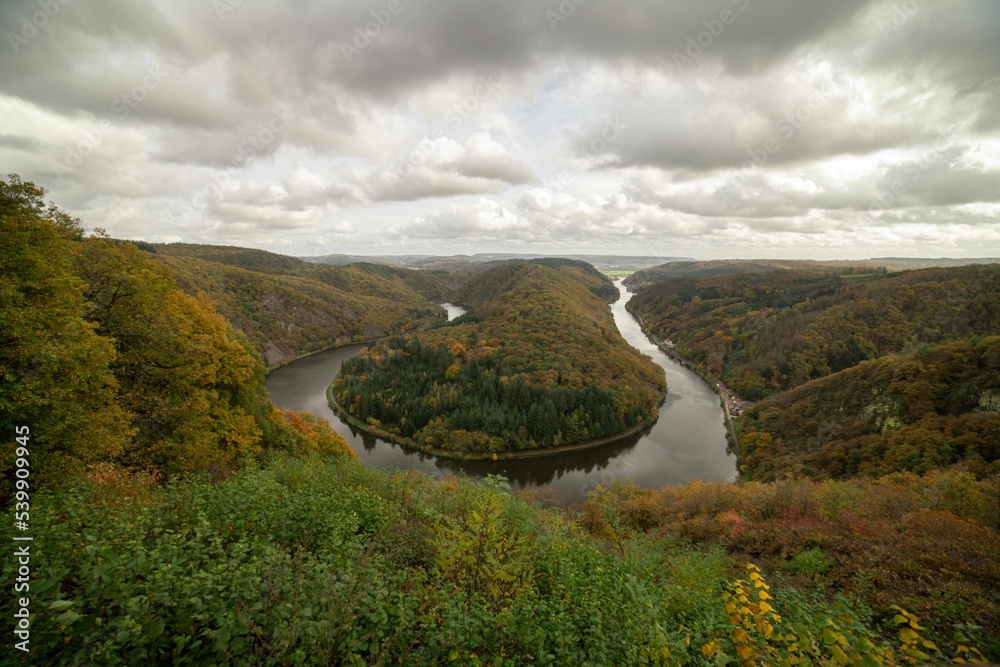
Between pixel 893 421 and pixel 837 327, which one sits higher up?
pixel 837 327

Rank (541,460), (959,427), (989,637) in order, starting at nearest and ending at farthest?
(989,637), (959,427), (541,460)

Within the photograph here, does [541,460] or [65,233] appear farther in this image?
[541,460]

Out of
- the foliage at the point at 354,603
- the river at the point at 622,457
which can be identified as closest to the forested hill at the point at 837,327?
the river at the point at 622,457

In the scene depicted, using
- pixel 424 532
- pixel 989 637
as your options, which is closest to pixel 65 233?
pixel 424 532

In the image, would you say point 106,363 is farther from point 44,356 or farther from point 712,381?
point 712,381

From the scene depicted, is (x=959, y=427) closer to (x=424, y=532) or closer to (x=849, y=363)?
(x=424, y=532)

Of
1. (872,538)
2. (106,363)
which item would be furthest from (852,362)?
(106,363)
